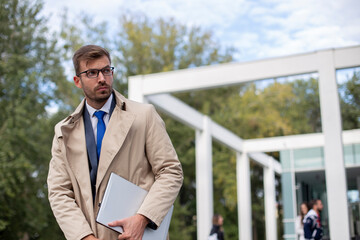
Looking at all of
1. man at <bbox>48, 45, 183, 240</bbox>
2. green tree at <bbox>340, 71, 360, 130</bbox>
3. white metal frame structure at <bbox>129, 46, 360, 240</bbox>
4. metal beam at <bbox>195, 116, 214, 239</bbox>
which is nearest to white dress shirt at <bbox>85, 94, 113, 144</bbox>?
man at <bbox>48, 45, 183, 240</bbox>

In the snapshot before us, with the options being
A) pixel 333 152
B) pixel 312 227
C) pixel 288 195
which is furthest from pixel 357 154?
pixel 333 152

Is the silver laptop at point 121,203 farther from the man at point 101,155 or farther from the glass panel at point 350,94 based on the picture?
the glass panel at point 350,94

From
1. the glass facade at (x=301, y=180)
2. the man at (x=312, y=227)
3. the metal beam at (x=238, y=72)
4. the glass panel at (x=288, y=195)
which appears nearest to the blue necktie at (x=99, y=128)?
the metal beam at (x=238, y=72)

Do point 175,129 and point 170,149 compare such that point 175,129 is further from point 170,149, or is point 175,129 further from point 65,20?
point 170,149

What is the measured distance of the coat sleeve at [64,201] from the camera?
1.82 meters

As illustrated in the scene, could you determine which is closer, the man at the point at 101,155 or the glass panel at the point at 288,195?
the man at the point at 101,155

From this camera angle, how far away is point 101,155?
1.90 m

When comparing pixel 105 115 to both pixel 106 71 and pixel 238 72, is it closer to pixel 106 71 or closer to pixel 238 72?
pixel 106 71

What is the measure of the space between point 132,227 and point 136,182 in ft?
0.72

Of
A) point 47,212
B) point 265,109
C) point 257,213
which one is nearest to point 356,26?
point 47,212

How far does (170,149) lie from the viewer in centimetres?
200

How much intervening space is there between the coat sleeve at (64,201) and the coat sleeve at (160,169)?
0.25 m

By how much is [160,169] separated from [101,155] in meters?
0.25

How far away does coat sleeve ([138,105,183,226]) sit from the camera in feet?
6.14
